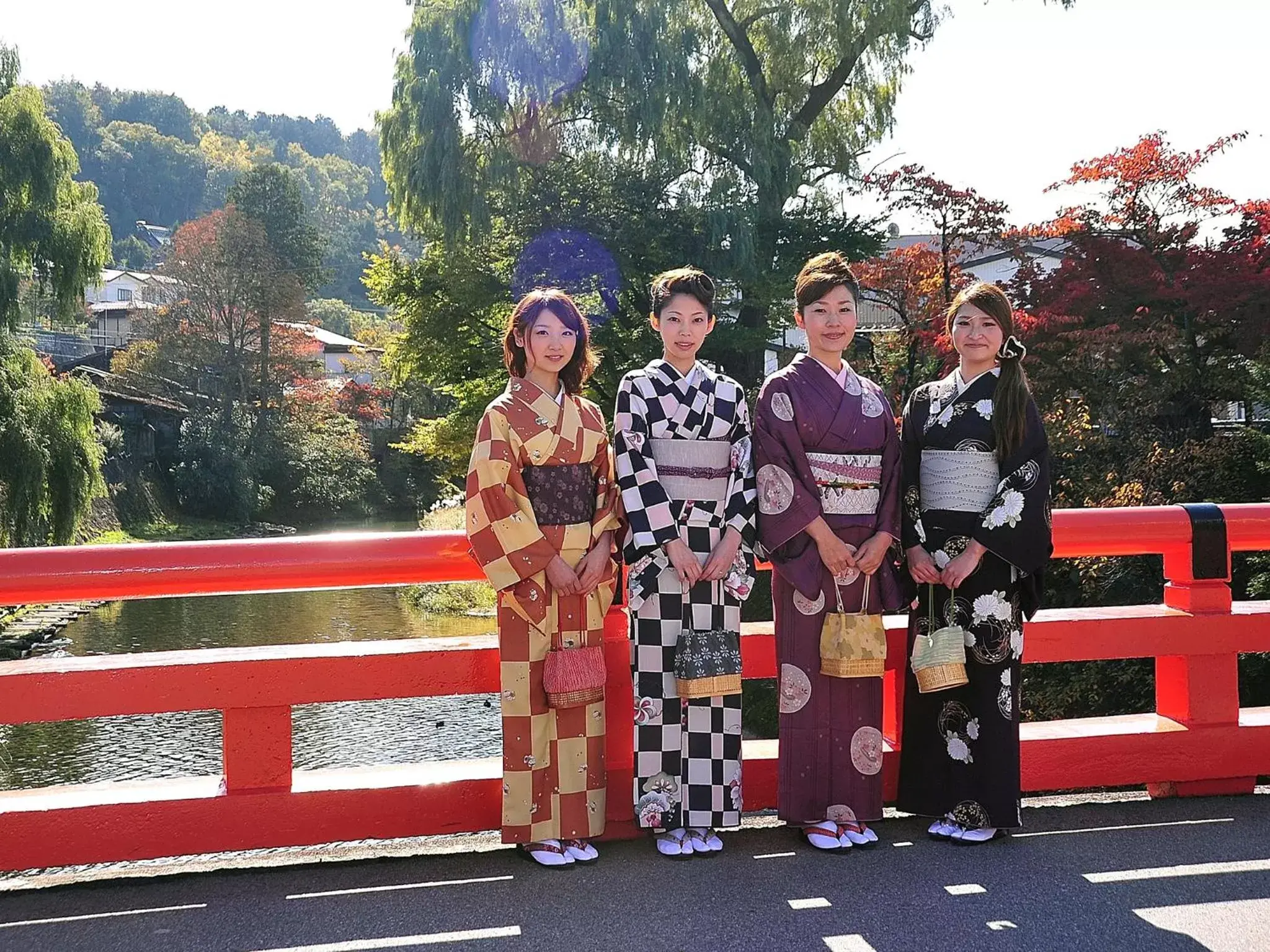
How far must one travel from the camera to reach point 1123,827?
316 cm

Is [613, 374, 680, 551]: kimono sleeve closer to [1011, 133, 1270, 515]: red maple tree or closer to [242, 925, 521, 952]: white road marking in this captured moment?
Answer: [242, 925, 521, 952]: white road marking

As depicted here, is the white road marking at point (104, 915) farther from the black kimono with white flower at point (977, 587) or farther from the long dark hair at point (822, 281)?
the long dark hair at point (822, 281)

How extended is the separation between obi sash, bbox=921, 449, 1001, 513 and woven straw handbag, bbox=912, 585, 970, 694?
24cm

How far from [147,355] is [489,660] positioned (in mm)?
30382

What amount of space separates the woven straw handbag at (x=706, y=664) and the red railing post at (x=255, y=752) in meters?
1.04

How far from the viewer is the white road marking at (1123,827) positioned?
3.12 metres

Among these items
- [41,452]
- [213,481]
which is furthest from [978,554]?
[213,481]

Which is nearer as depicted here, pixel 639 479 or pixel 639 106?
pixel 639 479

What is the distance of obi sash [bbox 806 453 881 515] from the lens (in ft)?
9.96

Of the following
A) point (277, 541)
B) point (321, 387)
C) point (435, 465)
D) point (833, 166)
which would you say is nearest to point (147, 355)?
point (321, 387)

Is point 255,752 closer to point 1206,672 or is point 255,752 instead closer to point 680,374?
point 680,374

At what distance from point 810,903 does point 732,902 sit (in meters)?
0.19

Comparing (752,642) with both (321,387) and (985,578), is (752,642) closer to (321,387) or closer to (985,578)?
(985,578)

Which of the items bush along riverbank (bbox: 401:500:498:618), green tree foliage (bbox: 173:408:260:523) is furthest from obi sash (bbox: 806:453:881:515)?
green tree foliage (bbox: 173:408:260:523)
